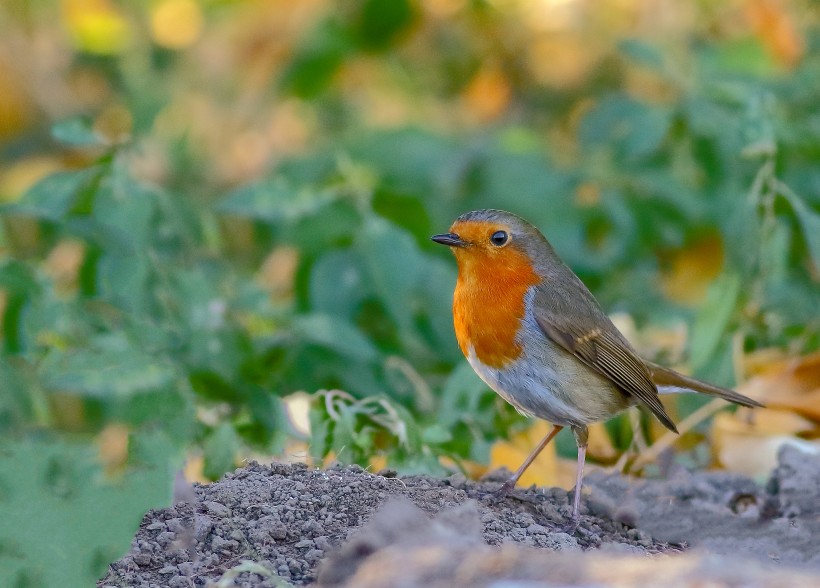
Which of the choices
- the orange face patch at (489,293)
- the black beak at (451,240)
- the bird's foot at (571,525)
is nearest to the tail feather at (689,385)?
the orange face patch at (489,293)

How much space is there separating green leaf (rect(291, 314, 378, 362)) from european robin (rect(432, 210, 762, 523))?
0.73 m

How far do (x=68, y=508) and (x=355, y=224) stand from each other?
2.51m

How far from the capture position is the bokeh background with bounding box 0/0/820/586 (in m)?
3.64

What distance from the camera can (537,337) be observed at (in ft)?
12.4

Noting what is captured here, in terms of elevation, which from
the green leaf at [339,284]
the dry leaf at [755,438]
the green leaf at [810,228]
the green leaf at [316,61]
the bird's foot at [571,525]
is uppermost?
the green leaf at [316,61]

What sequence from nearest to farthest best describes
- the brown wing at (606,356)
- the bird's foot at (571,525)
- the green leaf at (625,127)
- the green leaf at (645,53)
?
the bird's foot at (571,525) → the brown wing at (606,356) → the green leaf at (625,127) → the green leaf at (645,53)

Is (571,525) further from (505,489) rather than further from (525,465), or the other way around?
(525,465)

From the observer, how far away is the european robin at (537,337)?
372 centimetres

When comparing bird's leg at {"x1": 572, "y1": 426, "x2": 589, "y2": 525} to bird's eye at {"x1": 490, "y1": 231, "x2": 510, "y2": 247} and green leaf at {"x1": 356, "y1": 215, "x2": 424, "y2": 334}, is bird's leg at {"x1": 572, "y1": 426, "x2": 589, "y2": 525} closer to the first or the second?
bird's eye at {"x1": 490, "y1": 231, "x2": 510, "y2": 247}

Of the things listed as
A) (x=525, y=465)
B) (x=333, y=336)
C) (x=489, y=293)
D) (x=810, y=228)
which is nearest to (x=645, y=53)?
(x=810, y=228)

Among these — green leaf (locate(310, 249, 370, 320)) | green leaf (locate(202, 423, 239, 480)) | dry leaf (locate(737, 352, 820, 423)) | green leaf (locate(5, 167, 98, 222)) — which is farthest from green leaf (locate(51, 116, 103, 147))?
dry leaf (locate(737, 352, 820, 423))

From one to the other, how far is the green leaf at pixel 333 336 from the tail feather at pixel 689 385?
1063 millimetres

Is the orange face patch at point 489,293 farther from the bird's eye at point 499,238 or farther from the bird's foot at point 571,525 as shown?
the bird's foot at point 571,525

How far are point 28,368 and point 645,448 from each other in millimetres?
2041
